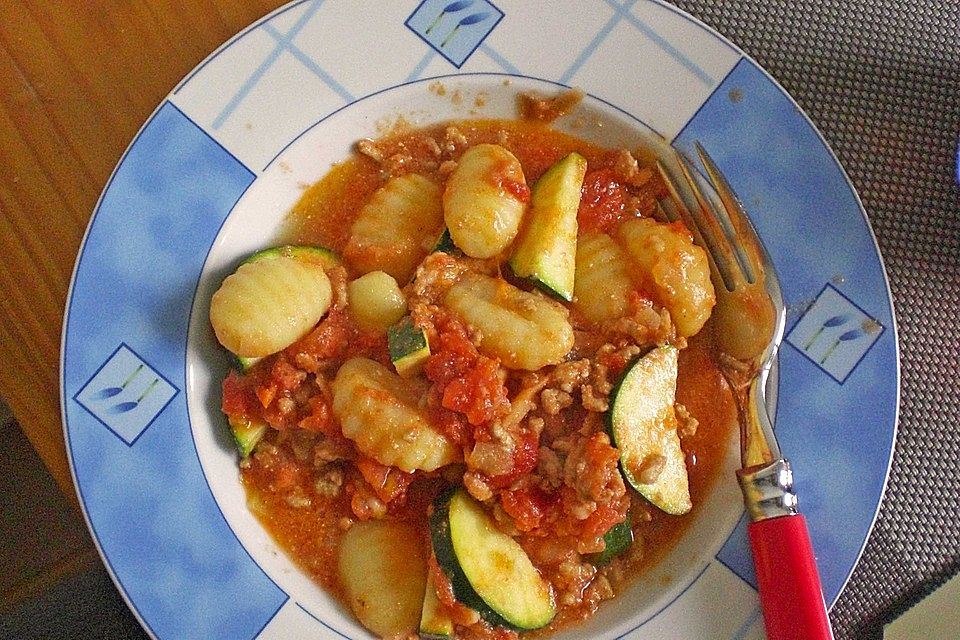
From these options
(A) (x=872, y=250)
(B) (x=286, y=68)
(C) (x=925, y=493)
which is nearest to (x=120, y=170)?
(B) (x=286, y=68)

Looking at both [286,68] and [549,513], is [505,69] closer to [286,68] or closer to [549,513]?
[286,68]

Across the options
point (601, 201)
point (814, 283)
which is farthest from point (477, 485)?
point (814, 283)

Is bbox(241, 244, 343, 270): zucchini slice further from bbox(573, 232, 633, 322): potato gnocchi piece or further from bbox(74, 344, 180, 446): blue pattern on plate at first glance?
bbox(573, 232, 633, 322): potato gnocchi piece

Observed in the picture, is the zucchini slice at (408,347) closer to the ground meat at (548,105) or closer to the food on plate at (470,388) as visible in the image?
the food on plate at (470,388)

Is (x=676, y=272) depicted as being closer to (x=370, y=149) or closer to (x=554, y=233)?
(x=554, y=233)

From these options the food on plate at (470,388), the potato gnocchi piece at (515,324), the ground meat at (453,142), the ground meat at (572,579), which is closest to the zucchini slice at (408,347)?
the food on plate at (470,388)
